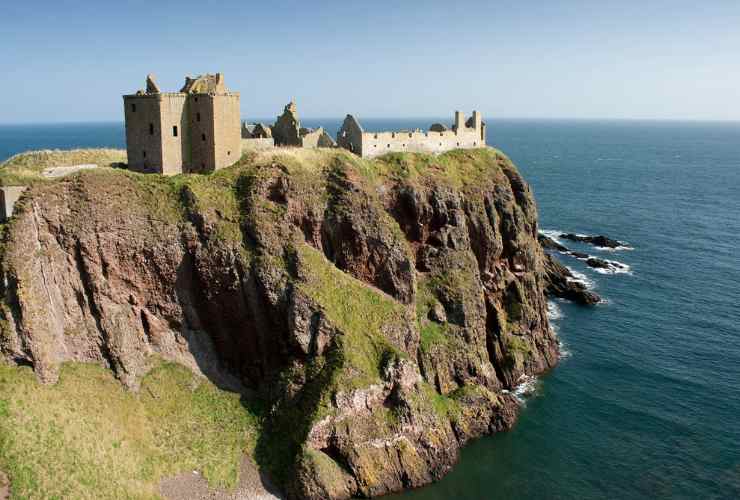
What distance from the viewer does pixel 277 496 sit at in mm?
48750

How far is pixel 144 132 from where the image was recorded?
62750 mm

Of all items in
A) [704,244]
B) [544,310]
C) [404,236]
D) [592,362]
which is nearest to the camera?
[404,236]

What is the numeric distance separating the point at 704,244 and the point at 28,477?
119 m

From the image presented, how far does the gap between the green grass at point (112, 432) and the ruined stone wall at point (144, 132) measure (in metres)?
21.7

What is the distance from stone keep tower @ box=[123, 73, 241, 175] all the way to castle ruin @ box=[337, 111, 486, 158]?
1434 centimetres

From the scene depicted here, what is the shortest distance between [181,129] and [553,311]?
5765 cm

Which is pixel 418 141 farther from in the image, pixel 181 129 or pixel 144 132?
pixel 144 132

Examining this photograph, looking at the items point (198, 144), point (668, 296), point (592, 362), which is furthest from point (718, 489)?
point (198, 144)

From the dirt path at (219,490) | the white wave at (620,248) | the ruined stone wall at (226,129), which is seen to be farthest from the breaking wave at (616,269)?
the dirt path at (219,490)

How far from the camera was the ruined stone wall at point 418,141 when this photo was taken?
73.8 m

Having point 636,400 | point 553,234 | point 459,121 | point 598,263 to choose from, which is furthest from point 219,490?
point 553,234

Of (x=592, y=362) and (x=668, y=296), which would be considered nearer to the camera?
(x=592, y=362)

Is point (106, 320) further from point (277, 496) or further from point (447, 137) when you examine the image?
point (447, 137)

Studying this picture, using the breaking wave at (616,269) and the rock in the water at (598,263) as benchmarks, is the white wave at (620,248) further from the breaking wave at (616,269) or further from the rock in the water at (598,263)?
the rock in the water at (598,263)
